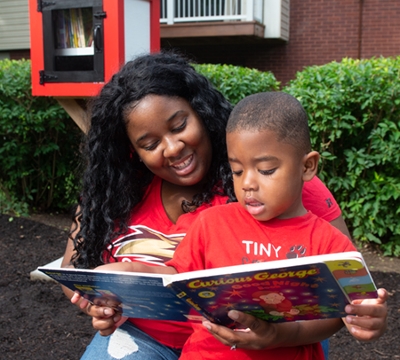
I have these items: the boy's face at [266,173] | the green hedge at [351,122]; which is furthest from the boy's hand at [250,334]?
the green hedge at [351,122]

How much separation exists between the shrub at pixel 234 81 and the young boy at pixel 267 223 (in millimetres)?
3864

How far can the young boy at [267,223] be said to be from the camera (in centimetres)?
153

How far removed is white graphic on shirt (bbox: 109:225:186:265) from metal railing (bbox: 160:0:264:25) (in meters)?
10.1

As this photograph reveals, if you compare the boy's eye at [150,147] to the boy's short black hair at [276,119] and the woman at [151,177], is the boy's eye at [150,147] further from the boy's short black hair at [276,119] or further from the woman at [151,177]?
the boy's short black hair at [276,119]

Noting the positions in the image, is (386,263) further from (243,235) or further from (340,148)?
(243,235)

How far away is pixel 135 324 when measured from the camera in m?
1.98

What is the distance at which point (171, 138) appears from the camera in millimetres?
1884

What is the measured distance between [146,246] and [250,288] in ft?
2.36

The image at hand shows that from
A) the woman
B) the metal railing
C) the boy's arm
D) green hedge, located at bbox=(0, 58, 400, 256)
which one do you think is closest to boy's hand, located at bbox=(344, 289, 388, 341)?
the boy's arm

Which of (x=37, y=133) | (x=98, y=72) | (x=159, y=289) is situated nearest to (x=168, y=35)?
(x=37, y=133)

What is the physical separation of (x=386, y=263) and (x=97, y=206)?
358 centimetres

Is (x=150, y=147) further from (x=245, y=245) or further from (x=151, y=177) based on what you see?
(x=245, y=245)

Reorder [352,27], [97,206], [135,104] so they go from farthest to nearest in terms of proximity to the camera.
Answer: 1. [352,27]
2. [97,206]
3. [135,104]

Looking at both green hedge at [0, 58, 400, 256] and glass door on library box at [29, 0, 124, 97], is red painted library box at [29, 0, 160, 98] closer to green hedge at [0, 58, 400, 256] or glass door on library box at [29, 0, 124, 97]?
glass door on library box at [29, 0, 124, 97]
